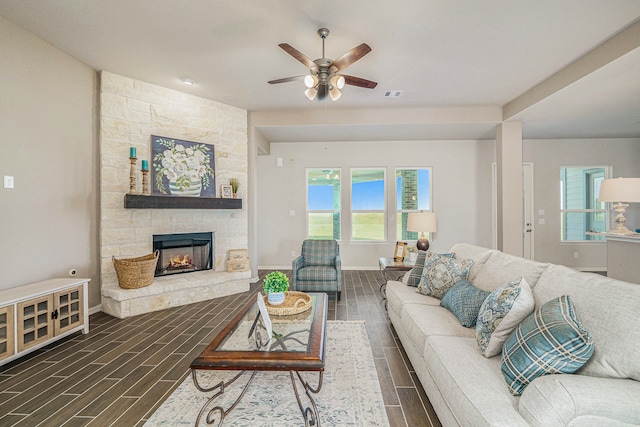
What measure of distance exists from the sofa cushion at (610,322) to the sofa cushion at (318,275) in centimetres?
280

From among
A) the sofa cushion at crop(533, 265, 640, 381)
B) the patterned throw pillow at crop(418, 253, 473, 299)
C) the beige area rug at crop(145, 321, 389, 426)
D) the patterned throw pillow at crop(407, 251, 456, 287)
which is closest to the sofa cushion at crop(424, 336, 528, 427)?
the sofa cushion at crop(533, 265, 640, 381)

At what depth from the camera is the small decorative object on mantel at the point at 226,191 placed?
4.58 meters

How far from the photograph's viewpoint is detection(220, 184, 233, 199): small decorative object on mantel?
180 inches

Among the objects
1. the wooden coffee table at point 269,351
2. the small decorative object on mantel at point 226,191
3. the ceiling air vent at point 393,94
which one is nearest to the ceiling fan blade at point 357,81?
the ceiling air vent at point 393,94

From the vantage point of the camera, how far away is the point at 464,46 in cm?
300

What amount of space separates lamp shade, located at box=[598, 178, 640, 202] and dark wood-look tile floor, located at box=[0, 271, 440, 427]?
3.17 metres

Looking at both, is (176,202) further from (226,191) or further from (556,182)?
(556,182)

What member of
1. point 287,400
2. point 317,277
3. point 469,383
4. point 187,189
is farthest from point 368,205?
point 469,383

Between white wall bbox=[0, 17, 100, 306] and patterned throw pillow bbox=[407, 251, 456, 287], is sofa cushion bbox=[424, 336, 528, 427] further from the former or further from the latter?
white wall bbox=[0, 17, 100, 306]

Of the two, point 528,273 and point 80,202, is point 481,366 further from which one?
point 80,202

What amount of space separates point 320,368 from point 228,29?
9.66ft

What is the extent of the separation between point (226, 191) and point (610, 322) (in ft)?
14.5

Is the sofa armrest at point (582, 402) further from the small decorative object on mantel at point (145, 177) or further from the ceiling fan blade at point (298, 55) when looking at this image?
the small decorative object on mantel at point (145, 177)

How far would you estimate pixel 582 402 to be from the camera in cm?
105
